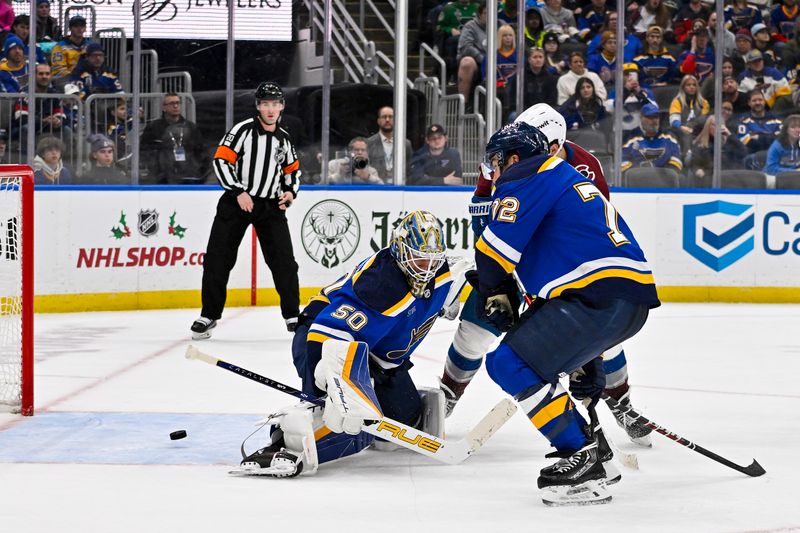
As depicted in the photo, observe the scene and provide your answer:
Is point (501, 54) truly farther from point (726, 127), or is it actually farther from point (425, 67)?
point (726, 127)

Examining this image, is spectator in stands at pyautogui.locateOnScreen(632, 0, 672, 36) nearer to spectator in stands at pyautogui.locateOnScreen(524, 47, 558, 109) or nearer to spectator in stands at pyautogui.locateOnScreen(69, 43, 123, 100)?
spectator in stands at pyautogui.locateOnScreen(524, 47, 558, 109)

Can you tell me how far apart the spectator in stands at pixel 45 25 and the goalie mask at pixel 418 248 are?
17.1 ft

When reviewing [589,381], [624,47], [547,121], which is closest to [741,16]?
[624,47]

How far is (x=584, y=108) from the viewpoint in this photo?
9172mm

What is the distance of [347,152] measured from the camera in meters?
8.66

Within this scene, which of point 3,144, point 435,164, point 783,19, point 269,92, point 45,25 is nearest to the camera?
point 269,92

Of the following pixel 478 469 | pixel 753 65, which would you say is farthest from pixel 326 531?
pixel 753 65

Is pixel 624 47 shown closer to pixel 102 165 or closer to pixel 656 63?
pixel 656 63

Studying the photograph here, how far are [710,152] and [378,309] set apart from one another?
6336 mm

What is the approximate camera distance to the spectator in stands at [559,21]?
9.38 metres

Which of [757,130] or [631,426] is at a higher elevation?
[757,130]

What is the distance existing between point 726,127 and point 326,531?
715cm

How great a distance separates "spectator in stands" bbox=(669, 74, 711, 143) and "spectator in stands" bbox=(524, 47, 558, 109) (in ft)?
2.97

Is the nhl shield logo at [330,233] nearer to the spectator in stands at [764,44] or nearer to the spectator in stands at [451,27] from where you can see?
the spectator in stands at [451,27]
